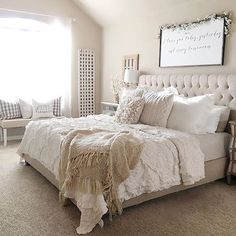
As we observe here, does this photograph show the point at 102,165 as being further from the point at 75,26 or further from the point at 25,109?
the point at 75,26

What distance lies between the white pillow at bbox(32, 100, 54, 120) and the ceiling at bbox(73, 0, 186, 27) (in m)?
2.01

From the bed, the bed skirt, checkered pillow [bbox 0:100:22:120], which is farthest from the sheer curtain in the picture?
the bed skirt

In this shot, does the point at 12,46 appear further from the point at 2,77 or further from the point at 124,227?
the point at 124,227

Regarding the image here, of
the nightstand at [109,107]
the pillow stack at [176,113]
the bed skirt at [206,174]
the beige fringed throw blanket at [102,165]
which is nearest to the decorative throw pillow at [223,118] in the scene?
the pillow stack at [176,113]

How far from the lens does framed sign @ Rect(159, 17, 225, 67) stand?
3507mm

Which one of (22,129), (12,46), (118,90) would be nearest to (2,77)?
(12,46)

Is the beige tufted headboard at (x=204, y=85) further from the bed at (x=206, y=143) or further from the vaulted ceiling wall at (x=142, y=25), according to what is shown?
the vaulted ceiling wall at (x=142, y=25)

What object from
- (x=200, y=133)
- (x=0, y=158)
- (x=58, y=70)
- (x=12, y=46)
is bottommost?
(x=0, y=158)

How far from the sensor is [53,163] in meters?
2.69

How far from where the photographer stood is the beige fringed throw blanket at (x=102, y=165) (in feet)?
7.09

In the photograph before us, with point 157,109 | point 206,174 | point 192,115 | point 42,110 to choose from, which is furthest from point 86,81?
point 206,174

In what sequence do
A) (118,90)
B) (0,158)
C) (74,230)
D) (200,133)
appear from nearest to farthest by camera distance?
(74,230)
(200,133)
(0,158)
(118,90)

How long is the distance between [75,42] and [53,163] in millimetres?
3584

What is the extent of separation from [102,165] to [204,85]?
2050 millimetres
